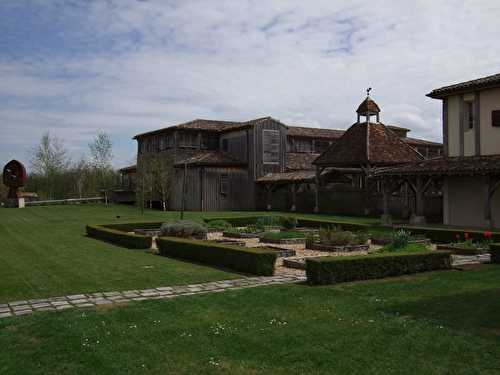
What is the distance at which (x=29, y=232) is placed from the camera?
2331 cm

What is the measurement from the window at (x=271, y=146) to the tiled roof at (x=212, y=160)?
6.73 ft

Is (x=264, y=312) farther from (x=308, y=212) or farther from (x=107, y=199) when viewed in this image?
(x=107, y=199)

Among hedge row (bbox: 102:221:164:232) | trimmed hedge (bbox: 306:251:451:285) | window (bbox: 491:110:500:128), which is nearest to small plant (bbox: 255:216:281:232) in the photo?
hedge row (bbox: 102:221:164:232)

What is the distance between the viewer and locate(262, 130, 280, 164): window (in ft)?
141

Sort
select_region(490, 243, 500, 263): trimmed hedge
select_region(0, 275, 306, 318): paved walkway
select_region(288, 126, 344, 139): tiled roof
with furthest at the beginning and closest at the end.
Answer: select_region(288, 126, 344, 139): tiled roof < select_region(490, 243, 500, 263): trimmed hedge < select_region(0, 275, 306, 318): paved walkway

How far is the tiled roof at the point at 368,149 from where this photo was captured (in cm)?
3341

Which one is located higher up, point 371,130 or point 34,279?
point 371,130

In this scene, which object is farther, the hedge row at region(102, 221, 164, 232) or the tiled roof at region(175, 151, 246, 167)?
the tiled roof at region(175, 151, 246, 167)

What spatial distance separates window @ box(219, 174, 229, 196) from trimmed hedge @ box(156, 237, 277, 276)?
1012 inches

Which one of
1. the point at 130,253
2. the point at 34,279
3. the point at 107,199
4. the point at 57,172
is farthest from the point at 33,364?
the point at 57,172

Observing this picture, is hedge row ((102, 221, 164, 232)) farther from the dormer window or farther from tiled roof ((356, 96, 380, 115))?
tiled roof ((356, 96, 380, 115))

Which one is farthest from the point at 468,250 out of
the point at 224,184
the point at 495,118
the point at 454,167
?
the point at 224,184

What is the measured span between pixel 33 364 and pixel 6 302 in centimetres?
384

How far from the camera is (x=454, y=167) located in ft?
74.8
